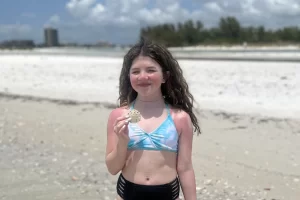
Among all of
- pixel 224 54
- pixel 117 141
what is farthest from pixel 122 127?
pixel 224 54

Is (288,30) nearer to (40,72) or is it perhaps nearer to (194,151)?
(40,72)

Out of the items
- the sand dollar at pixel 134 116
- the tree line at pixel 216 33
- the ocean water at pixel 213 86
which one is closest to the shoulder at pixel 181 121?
the sand dollar at pixel 134 116

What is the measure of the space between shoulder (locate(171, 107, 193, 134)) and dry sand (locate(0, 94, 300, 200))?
94.2 inches

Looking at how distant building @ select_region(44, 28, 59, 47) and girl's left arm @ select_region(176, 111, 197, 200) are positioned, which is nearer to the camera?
girl's left arm @ select_region(176, 111, 197, 200)

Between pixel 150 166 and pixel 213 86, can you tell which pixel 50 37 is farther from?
pixel 150 166

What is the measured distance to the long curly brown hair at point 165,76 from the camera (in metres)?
2.37

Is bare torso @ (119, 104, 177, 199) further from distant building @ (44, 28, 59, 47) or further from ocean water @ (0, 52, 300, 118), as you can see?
distant building @ (44, 28, 59, 47)

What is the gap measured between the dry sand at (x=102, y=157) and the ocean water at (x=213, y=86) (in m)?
1.30

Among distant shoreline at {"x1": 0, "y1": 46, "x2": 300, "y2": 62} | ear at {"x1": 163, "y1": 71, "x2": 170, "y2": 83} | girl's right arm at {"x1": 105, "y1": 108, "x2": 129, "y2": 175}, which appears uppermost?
ear at {"x1": 163, "y1": 71, "x2": 170, "y2": 83}

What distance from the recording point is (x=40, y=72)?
18219mm

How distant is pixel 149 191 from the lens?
2.34 meters

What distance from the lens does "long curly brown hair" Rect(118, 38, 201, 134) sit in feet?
7.76

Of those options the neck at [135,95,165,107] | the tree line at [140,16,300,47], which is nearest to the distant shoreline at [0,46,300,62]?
the neck at [135,95,165,107]

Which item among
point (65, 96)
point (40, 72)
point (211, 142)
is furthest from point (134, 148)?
point (40, 72)
